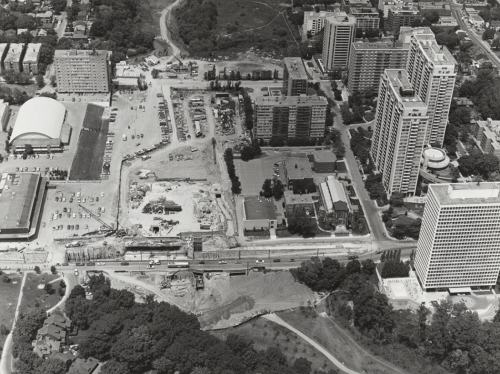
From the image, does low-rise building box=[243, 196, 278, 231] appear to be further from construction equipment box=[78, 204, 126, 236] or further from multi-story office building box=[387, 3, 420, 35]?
multi-story office building box=[387, 3, 420, 35]

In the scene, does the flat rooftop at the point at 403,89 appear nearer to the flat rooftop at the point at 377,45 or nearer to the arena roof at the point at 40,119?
the flat rooftop at the point at 377,45

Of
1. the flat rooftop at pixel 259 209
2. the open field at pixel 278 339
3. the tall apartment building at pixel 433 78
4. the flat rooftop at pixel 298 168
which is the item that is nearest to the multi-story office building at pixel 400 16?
the tall apartment building at pixel 433 78

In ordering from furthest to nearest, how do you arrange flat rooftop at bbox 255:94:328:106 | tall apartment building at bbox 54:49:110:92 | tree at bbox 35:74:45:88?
tree at bbox 35:74:45:88 < tall apartment building at bbox 54:49:110:92 < flat rooftop at bbox 255:94:328:106

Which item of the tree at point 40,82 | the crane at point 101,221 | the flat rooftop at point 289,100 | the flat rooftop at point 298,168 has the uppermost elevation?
the flat rooftop at point 289,100

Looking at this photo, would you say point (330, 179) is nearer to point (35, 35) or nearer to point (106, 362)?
point (106, 362)

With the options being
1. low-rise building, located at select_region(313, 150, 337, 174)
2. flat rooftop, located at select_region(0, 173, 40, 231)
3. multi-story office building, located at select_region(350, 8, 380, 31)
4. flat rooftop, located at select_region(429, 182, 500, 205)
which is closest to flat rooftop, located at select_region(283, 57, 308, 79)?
low-rise building, located at select_region(313, 150, 337, 174)

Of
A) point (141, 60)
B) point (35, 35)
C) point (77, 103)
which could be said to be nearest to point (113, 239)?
point (77, 103)
